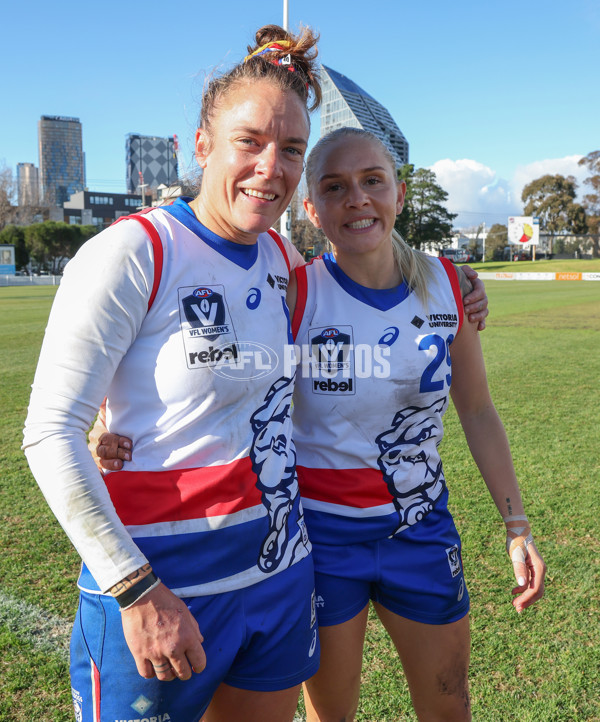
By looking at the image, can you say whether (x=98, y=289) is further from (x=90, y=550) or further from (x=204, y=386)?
(x=90, y=550)

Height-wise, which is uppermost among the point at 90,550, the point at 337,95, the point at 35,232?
the point at 337,95

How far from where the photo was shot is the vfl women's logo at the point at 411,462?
6.56 ft

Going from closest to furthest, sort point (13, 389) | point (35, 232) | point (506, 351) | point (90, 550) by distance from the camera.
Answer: point (90, 550)
point (13, 389)
point (506, 351)
point (35, 232)

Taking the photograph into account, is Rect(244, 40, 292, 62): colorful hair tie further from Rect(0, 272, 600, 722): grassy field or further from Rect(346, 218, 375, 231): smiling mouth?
Rect(0, 272, 600, 722): grassy field

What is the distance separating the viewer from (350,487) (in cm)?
197

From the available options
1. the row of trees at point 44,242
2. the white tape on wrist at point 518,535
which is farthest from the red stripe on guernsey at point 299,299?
the row of trees at point 44,242

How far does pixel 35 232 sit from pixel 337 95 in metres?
45.0

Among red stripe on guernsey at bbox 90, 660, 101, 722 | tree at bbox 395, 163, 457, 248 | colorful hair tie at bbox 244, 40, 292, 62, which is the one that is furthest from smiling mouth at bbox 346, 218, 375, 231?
tree at bbox 395, 163, 457, 248

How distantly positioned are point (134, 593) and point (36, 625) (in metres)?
2.21

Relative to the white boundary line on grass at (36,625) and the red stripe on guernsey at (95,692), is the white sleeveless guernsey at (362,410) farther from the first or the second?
the white boundary line on grass at (36,625)

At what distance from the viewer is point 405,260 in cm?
219

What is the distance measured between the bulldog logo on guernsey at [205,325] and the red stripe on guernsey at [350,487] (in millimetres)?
607

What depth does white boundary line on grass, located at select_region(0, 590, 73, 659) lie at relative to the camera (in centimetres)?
301

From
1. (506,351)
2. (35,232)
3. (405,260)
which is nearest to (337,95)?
(35,232)
